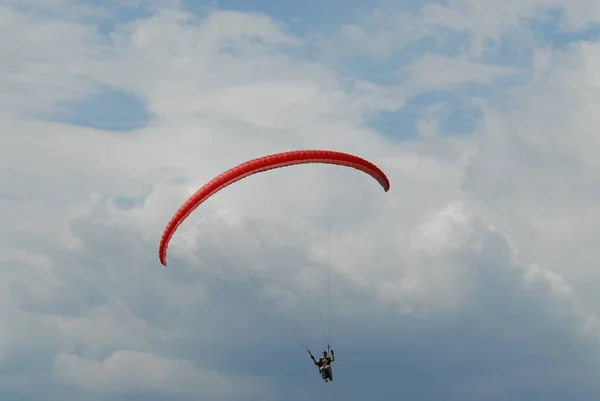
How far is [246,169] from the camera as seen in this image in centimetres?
7956

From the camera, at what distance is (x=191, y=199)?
7988 centimetres

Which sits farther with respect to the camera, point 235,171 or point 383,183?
point 383,183

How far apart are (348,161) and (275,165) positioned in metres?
6.72

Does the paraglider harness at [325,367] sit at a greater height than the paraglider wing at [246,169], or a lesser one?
lesser

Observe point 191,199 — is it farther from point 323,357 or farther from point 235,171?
point 323,357

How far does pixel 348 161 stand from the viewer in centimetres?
8431

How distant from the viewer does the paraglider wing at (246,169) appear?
261ft

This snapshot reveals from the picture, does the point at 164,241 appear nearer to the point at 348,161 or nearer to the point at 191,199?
the point at 191,199

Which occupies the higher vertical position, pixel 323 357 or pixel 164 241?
pixel 164 241

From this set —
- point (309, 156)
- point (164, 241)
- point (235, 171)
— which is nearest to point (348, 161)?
point (309, 156)

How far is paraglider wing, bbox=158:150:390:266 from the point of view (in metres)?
79.5

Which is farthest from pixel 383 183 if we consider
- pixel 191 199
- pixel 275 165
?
pixel 191 199

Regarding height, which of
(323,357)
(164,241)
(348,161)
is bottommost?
(323,357)

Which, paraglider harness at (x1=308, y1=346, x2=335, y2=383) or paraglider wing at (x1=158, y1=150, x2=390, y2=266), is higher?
paraglider wing at (x1=158, y1=150, x2=390, y2=266)
